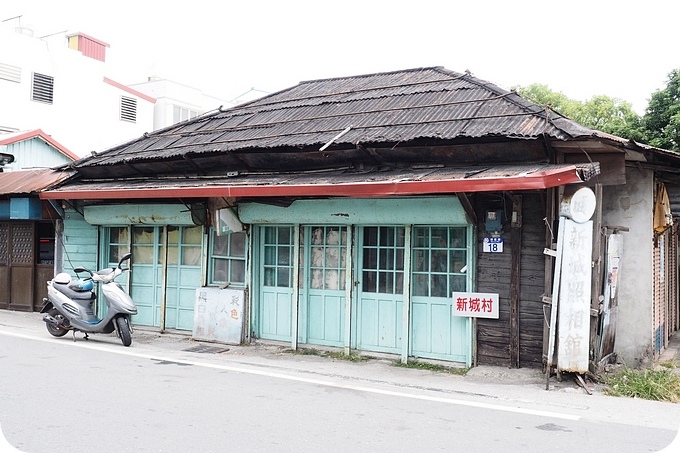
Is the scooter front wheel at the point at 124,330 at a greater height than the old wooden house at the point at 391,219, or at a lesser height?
lesser

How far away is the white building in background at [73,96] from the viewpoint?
26422 millimetres

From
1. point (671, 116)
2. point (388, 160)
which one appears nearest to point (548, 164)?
point (388, 160)

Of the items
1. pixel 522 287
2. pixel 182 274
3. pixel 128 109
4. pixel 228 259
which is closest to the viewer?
pixel 522 287

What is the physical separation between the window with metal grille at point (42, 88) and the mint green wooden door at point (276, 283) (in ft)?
71.5

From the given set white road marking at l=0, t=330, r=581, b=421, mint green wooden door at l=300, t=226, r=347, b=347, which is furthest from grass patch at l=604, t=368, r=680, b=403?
mint green wooden door at l=300, t=226, r=347, b=347

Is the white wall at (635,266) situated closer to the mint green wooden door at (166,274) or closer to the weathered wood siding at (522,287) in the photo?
the weathered wood siding at (522,287)

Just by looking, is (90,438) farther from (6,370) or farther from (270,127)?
(270,127)

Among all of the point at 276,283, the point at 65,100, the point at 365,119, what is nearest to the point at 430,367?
the point at 276,283

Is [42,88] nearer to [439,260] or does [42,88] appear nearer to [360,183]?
[360,183]

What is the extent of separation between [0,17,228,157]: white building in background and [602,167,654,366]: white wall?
23.3 m

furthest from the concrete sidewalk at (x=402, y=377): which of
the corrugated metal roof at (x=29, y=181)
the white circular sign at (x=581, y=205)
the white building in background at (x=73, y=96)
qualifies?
the white building in background at (x=73, y=96)

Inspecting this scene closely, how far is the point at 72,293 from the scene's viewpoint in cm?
1052

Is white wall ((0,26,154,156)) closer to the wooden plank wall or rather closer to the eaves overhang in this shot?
the eaves overhang

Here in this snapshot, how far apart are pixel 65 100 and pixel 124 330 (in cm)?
2261
